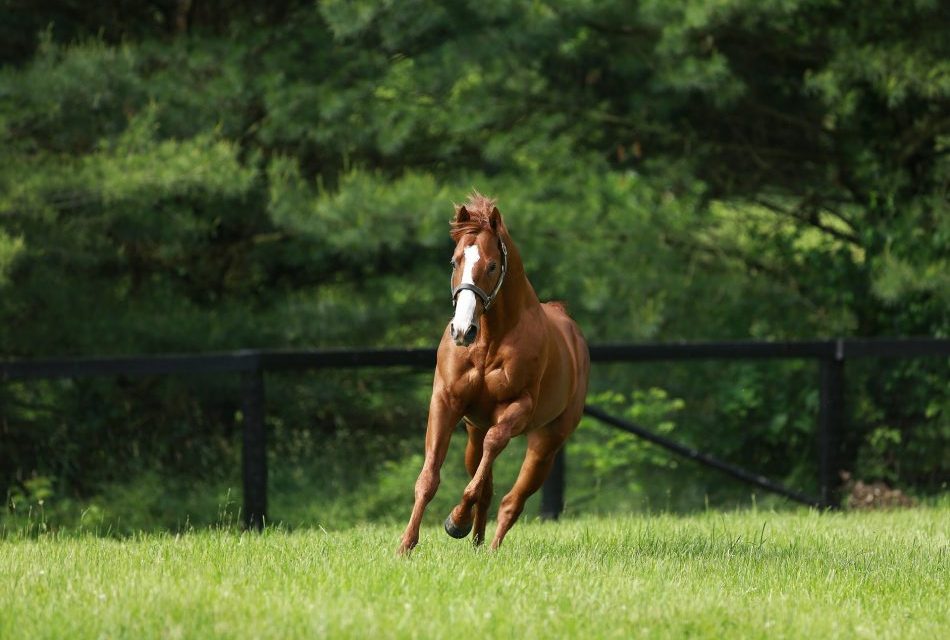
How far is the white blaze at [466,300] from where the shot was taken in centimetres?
513

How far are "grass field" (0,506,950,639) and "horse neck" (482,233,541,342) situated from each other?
0.95 metres

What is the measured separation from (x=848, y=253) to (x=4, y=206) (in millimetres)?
7742

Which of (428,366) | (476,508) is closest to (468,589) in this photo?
(476,508)

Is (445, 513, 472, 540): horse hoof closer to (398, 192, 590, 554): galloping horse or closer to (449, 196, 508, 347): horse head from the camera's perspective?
(398, 192, 590, 554): galloping horse

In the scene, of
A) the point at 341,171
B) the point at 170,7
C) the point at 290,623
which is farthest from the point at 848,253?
the point at 290,623

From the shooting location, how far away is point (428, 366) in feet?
31.9

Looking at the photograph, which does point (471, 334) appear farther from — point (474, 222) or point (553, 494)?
point (553, 494)

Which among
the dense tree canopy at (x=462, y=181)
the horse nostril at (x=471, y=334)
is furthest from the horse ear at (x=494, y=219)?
the dense tree canopy at (x=462, y=181)

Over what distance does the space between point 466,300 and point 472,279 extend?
139 millimetres

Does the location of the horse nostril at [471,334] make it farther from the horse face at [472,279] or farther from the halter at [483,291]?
the halter at [483,291]

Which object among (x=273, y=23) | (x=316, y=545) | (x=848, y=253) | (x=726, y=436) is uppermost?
(x=273, y=23)

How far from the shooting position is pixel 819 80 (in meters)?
11.9

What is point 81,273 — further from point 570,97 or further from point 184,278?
point 570,97

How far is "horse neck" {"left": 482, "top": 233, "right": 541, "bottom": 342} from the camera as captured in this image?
18.6 feet
